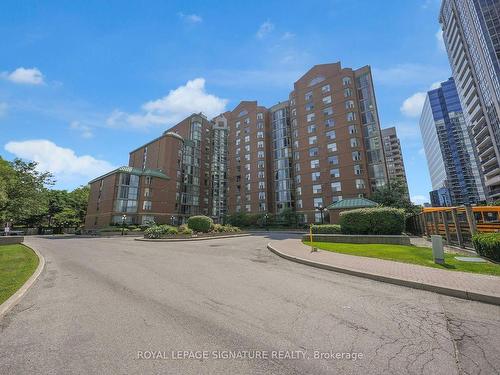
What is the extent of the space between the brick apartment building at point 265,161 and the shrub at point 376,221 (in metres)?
31.8

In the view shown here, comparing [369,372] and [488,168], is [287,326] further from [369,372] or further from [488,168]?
[488,168]

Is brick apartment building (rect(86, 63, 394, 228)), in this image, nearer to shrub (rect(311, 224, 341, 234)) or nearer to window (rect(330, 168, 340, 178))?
window (rect(330, 168, 340, 178))

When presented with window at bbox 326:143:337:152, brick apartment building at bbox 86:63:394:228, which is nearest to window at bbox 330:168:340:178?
brick apartment building at bbox 86:63:394:228

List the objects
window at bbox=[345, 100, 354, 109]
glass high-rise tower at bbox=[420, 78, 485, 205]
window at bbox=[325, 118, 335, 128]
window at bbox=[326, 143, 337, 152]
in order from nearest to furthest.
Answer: window at bbox=[345, 100, 354, 109] → window at bbox=[326, 143, 337, 152] → window at bbox=[325, 118, 335, 128] → glass high-rise tower at bbox=[420, 78, 485, 205]

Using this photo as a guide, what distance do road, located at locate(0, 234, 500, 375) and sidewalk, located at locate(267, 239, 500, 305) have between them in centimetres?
33

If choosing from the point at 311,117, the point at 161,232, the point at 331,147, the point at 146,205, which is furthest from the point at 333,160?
the point at 146,205

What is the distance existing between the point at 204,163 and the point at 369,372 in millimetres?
75307

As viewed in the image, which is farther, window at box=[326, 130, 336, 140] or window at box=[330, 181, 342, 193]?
window at box=[326, 130, 336, 140]

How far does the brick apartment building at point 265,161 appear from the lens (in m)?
51.0

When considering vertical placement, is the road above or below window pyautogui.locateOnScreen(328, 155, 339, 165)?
below

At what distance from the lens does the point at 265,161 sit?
66250mm

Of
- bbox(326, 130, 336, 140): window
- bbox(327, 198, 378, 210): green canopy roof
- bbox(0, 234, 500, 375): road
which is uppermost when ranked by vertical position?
bbox(326, 130, 336, 140): window

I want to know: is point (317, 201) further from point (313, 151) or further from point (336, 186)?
point (313, 151)

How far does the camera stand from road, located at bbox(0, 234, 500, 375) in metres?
3.07
